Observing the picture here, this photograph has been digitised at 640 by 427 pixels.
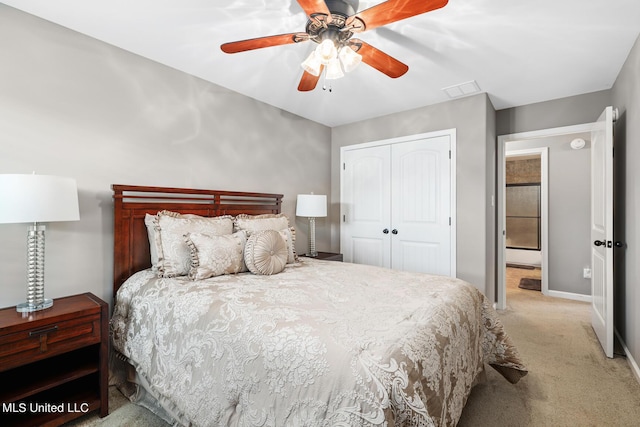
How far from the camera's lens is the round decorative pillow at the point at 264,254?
2.30 meters

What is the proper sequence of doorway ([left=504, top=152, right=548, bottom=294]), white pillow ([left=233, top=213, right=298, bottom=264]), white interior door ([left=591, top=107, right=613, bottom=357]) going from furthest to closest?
doorway ([left=504, top=152, right=548, bottom=294]), white pillow ([left=233, top=213, right=298, bottom=264]), white interior door ([left=591, top=107, right=613, bottom=357])

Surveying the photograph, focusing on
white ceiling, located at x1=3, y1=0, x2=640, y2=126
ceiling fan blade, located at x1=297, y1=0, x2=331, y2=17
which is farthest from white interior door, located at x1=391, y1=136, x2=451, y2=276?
ceiling fan blade, located at x1=297, y1=0, x2=331, y2=17

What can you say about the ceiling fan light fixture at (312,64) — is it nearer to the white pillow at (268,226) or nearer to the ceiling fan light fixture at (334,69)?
the ceiling fan light fixture at (334,69)

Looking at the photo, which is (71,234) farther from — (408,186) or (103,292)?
(408,186)

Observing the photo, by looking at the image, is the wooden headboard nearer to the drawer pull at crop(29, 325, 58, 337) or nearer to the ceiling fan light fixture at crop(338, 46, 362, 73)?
the drawer pull at crop(29, 325, 58, 337)

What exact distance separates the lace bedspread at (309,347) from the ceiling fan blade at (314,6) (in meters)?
1.46

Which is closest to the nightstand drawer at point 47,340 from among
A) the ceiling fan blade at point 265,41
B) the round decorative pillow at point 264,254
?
the round decorative pillow at point 264,254

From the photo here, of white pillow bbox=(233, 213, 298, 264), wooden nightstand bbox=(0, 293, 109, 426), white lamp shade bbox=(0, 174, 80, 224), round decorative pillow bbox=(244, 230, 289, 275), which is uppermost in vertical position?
white lamp shade bbox=(0, 174, 80, 224)

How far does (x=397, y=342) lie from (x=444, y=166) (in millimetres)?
Answer: 2805

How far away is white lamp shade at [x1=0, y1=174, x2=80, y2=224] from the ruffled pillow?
2.37ft

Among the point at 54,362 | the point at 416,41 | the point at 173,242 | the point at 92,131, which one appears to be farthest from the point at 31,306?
the point at 416,41

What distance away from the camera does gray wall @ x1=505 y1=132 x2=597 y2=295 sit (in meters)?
4.24

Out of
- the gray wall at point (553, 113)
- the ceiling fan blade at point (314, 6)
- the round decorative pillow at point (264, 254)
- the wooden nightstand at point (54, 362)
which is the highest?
the gray wall at point (553, 113)

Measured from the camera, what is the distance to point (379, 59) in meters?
1.91
